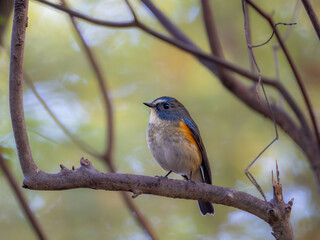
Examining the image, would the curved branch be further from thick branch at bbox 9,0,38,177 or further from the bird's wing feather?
the bird's wing feather

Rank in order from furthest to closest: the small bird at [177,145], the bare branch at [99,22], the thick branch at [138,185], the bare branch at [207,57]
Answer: the small bird at [177,145]
the bare branch at [207,57]
the bare branch at [99,22]
the thick branch at [138,185]

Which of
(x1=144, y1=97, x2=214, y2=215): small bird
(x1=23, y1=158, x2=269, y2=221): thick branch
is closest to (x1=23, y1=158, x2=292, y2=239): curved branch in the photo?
(x1=23, y1=158, x2=269, y2=221): thick branch

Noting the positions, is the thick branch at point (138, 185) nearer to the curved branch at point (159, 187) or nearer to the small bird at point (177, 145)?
the curved branch at point (159, 187)

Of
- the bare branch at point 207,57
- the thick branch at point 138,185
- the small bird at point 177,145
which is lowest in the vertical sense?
the thick branch at point 138,185

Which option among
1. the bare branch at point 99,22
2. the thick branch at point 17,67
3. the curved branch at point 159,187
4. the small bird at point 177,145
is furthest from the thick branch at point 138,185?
the bare branch at point 99,22

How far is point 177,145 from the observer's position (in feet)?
15.1

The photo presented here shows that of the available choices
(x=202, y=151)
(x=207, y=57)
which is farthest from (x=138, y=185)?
(x=202, y=151)

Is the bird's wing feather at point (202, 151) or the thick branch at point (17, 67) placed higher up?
the bird's wing feather at point (202, 151)

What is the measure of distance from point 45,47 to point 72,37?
17.2 inches

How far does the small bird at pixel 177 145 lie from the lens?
4.59 meters

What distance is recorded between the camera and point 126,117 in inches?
240

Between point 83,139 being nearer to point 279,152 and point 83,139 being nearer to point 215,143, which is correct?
point 215,143

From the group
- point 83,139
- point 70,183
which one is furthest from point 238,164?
point 70,183

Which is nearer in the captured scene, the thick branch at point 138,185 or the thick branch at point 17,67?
the thick branch at point 17,67
